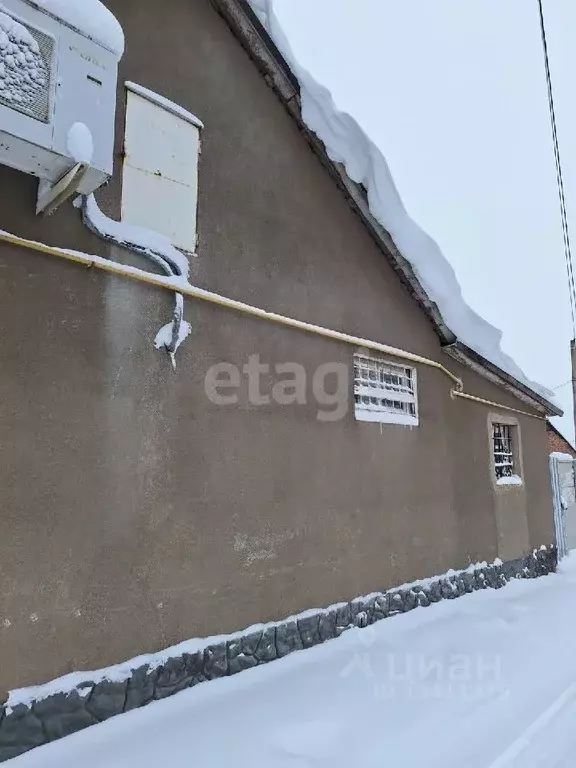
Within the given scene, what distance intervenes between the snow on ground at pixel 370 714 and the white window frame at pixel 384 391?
7.48 feet

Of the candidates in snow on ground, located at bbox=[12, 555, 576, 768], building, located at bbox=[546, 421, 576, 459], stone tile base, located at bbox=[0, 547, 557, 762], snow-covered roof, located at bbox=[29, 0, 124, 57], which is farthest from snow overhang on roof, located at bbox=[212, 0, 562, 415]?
building, located at bbox=[546, 421, 576, 459]

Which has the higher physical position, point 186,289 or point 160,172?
point 160,172

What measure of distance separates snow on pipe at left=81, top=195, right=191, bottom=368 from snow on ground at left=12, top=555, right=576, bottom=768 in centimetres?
246

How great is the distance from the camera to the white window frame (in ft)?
19.4

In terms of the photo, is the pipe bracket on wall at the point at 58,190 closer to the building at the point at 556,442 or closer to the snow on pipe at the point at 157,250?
the snow on pipe at the point at 157,250

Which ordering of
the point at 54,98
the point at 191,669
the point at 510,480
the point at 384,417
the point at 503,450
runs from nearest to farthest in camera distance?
the point at 54,98
the point at 191,669
the point at 384,417
the point at 510,480
the point at 503,450

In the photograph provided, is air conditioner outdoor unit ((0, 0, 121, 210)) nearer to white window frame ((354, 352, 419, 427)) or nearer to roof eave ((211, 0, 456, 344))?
roof eave ((211, 0, 456, 344))

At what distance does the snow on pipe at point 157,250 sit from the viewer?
12.4ft

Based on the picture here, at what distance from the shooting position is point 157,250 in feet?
13.2


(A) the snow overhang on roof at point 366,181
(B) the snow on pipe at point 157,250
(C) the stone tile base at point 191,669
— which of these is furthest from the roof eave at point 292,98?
(C) the stone tile base at point 191,669

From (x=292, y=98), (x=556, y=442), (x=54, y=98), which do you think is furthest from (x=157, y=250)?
(x=556, y=442)

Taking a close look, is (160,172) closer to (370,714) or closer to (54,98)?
(54,98)

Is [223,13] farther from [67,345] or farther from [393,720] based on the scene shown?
[393,720]

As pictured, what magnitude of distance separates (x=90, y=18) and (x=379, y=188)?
3.60 metres
